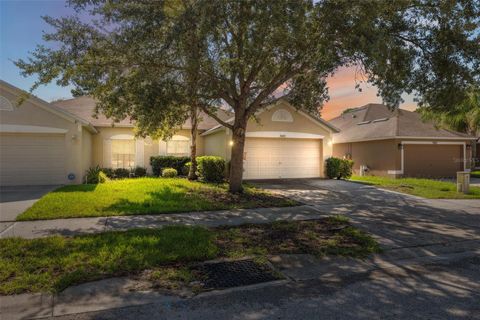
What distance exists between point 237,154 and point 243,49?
3730 mm

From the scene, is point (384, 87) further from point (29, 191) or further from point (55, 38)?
point (29, 191)

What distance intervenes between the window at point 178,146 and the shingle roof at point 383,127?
1197 cm

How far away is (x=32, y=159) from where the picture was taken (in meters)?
14.3

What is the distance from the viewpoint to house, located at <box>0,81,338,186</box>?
46.4 feet

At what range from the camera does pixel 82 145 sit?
15883 millimetres

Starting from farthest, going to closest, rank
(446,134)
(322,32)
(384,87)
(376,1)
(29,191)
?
(446,134)
(29,191)
(384,87)
(322,32)
(376,1)

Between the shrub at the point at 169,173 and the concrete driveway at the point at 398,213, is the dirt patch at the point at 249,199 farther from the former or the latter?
the shrub at the point at 169,173

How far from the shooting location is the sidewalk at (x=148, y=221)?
694cm

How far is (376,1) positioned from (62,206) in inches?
380

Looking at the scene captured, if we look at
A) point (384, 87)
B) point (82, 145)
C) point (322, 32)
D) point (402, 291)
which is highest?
point (322, 32)

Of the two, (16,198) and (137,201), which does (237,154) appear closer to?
(137,201)

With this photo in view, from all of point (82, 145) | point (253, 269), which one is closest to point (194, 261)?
point (253, 269)

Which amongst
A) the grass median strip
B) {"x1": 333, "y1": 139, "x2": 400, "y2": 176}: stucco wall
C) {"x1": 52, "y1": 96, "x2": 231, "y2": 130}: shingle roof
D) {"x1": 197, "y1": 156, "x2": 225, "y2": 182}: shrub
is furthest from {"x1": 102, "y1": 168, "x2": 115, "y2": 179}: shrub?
{"x1": 333, "y1": 139, "x2": 400, "y2": 176}: stucco wall

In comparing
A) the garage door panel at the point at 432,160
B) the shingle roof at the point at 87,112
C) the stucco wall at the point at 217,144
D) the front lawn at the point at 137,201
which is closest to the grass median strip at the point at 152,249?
the front lawn at the point at 137,201
